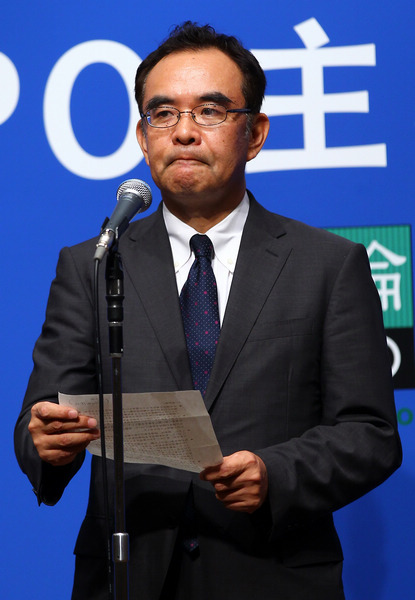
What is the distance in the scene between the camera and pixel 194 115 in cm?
160

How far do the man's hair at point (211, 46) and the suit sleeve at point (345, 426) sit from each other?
416 mm

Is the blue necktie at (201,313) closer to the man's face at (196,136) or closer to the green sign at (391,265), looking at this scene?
the man's face at (196,136)

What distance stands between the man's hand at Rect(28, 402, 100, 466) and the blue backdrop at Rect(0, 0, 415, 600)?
1.08m

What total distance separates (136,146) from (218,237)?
85cm

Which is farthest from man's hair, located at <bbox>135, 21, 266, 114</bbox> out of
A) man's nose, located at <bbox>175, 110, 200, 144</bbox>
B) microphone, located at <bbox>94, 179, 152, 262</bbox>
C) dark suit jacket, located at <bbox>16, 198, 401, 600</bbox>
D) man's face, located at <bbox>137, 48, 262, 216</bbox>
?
microphone, located at <bbox>94, 179, 152, 262</bbox>

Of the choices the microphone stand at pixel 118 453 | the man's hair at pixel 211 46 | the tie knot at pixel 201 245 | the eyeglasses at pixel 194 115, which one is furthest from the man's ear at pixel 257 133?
the microphone stand at pixel 118 453

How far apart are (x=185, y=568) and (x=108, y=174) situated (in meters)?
1.28

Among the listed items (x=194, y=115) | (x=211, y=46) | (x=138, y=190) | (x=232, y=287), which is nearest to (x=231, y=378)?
(x=232, y=287)

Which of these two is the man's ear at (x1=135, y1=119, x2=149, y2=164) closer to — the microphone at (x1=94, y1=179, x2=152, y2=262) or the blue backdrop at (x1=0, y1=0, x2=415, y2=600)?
the microphone at (x1=94, y1=179, x2=152, y2=262)

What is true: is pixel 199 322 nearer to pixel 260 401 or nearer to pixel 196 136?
pixel 260 401

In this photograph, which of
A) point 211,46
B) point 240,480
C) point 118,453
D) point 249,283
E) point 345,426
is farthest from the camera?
point 211,46

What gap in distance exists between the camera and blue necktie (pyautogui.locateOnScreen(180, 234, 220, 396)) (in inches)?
58.8

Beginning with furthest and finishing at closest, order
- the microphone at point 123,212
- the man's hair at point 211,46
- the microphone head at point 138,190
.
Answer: the man's hair at point 211,46
the microphone head at point 138,190
the microphone at point 123,212

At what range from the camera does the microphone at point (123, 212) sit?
3.78 feet
